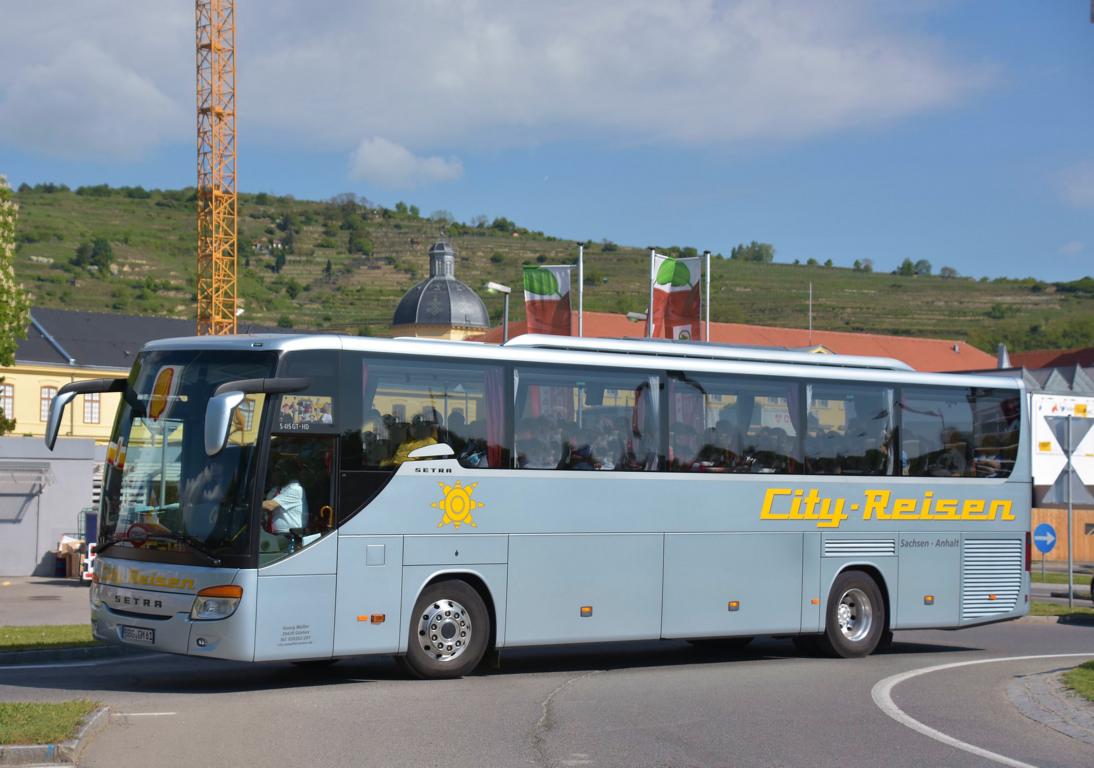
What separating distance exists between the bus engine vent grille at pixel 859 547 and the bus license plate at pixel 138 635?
833cm

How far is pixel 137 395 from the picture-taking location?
13445 mm

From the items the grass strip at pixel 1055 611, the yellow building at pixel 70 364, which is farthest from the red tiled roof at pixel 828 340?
the grass strip at pixel 1055 611

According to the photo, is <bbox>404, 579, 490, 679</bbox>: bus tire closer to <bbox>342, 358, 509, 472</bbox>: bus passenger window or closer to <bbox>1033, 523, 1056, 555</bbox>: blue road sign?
<bbox>342, 358, 509, 472</bbox>: bus passenger window

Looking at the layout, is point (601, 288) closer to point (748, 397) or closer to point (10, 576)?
point (10, 576)

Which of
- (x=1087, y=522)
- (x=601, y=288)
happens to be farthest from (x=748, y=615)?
(x=601, y=288)

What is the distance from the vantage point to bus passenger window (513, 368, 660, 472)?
48.3ft

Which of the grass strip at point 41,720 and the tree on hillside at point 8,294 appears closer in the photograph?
the grass strip at point 41,720

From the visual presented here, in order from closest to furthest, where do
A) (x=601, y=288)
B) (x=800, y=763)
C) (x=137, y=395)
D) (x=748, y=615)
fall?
(x=800, y=763) → (x=137, y=395) → (x=748, y=615) → (x=601, y=288)

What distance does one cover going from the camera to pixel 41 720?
10.0 m

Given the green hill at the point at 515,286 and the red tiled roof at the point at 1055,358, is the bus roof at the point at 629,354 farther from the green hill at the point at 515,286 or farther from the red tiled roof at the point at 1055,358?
the green hill at the point at 515,286

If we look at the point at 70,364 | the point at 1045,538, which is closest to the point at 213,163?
the point at 70,364

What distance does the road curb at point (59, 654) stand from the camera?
16.1m

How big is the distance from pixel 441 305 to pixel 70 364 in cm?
3119

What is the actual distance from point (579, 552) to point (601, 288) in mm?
165982
